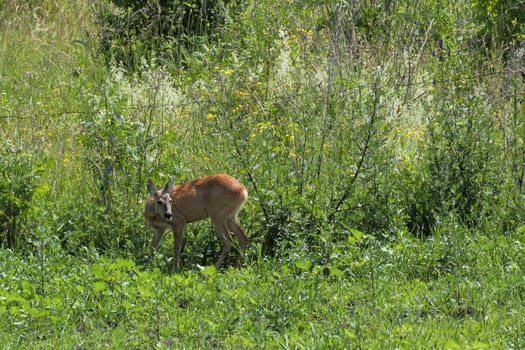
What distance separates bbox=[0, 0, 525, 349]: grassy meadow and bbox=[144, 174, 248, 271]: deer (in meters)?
0.18

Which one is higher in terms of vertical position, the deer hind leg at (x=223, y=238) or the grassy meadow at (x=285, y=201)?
the grassy meadow at (x=285, y=201)

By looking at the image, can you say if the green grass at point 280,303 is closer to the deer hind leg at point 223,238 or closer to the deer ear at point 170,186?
the deer hind leg at point 223,238

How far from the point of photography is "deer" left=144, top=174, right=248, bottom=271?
8117 mm

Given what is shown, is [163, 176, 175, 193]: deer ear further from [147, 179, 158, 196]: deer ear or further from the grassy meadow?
the grassy meadow

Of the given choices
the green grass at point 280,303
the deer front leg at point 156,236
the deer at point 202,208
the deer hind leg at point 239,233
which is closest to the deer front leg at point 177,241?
the deer at point 202,208

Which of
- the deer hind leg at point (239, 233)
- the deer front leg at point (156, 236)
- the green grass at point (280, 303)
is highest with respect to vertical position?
the green grass at point (280, 303)

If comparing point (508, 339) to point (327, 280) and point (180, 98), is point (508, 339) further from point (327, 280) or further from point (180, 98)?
point (180, 98)

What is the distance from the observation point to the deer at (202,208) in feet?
26.6

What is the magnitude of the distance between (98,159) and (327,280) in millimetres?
2589

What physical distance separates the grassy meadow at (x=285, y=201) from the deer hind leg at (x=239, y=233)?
0.16 meters

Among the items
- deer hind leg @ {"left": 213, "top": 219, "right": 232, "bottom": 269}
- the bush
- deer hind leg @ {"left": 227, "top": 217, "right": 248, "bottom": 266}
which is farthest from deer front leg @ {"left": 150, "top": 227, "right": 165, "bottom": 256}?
the bush

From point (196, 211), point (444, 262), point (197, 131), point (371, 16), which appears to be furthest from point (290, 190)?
point (371, 16)

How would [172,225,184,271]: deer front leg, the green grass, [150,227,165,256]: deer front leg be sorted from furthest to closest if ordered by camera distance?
1. [150,227,165,256]: deer front leg
2. [172,225,184,271]: deer front leg
3. the green grass

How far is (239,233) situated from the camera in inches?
324
